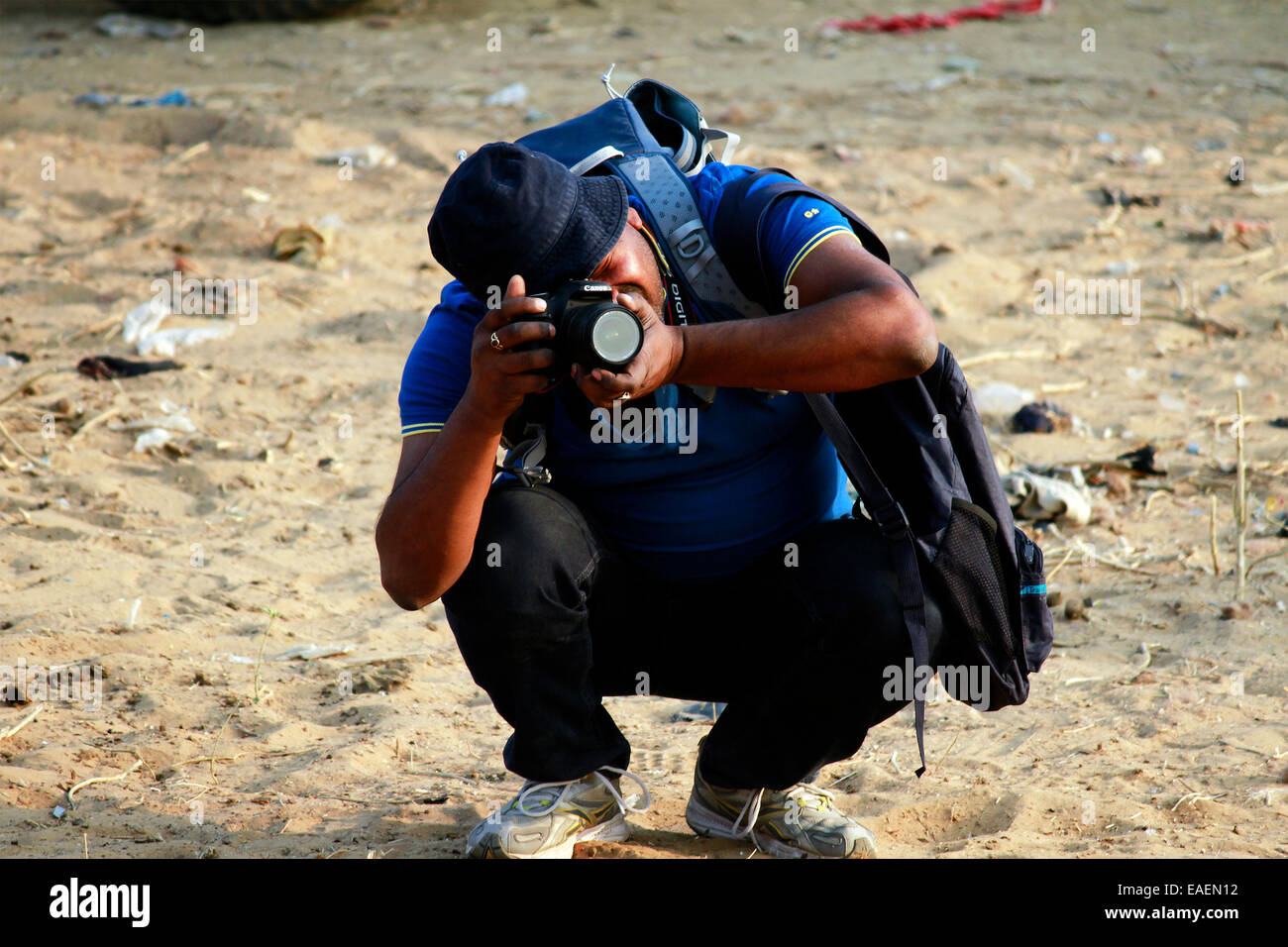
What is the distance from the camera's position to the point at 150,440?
398cm

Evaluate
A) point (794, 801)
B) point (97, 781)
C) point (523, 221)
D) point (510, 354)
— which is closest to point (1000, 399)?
point (794, 801)

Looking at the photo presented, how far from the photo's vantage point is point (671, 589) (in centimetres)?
219

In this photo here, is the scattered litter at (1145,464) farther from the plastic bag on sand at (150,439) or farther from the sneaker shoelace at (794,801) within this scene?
the plastic bag on sand at (150,439)

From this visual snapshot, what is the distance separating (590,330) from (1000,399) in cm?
307

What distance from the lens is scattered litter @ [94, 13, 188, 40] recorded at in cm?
831

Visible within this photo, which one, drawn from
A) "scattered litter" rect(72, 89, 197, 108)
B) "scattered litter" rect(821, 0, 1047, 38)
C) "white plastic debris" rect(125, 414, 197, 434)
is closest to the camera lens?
"white plastic debris" rect(125, 414, 197, 434)

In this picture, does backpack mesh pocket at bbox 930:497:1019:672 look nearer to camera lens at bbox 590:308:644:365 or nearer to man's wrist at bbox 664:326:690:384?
man's wrist at bbox 664:326:690:384

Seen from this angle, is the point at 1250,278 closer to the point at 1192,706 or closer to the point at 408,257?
the point at 1192,706

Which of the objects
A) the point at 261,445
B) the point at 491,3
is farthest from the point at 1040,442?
the point at 491,3

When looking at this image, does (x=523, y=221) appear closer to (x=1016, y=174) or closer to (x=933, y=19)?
(x=1016, y=174)

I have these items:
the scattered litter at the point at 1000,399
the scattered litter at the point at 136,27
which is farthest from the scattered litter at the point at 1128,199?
A: the scattered litter at the point at 136,27

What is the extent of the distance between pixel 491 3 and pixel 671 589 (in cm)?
797

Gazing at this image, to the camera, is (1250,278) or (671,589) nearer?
(671,589)

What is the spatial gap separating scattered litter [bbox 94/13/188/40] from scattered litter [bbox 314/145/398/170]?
277 cm
